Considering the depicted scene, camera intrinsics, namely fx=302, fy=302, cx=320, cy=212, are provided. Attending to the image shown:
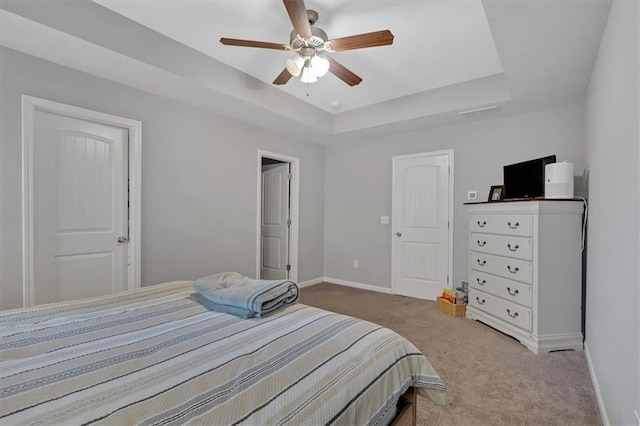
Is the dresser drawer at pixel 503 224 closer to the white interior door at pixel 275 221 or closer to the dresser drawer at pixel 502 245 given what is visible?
the dresser drawer at pixel 502 245

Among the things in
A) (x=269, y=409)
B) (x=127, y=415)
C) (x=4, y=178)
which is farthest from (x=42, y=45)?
(x=269, y=409)

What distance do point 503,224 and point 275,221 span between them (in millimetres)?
3109

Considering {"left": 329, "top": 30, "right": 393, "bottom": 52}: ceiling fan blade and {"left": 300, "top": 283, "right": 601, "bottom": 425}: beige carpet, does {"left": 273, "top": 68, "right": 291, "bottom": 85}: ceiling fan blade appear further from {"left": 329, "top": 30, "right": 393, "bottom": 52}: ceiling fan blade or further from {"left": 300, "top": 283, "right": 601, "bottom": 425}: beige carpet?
{"left": 300, "top": 283, "right": 601, "bottom": 425}: beige carpet

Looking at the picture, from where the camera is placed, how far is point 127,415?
71 cm

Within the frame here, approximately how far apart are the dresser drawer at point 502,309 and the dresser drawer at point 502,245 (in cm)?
45

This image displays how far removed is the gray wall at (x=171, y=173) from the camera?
2.19 meters

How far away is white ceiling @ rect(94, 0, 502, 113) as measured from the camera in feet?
6.93

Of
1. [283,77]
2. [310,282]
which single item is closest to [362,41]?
[283,77]

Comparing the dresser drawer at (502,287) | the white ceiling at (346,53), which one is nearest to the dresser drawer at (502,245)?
the dresser drawer at (502,287)

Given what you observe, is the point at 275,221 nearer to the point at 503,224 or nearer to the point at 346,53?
the point at 346,53

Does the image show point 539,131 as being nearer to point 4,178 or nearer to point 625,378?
point 625,378

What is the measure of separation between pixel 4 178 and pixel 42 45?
982mm

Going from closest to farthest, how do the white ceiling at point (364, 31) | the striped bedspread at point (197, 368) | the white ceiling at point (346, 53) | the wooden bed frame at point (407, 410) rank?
the striped bedspread at point (197, 368), the wooden bed frame at point (407, 410), the white ceiling at point (346, 53), the white ceiling at point (364, 31)

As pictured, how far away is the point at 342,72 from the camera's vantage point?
2553mm
